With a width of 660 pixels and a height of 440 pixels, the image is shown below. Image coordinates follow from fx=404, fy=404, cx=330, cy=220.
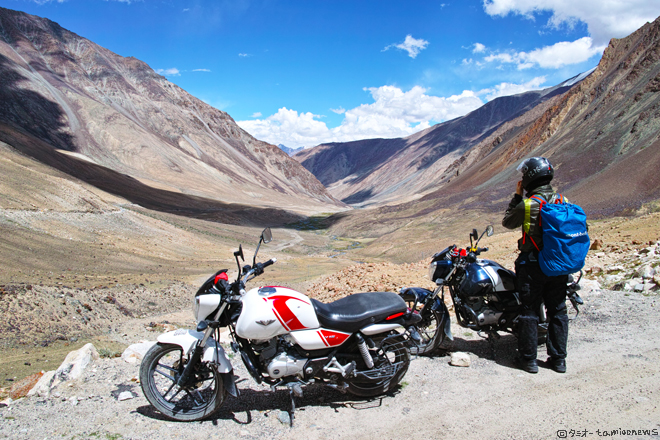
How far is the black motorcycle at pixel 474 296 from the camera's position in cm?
557

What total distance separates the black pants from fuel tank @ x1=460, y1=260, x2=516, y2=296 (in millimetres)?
313

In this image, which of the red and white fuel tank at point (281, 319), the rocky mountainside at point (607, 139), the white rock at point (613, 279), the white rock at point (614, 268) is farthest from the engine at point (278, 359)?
the rocky mountainside at point (607, 139)

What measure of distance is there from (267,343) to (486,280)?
3.15 meters

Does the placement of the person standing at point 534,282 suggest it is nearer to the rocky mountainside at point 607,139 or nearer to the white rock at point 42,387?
the white rock at point 42,387

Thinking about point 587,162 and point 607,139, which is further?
point 607,139

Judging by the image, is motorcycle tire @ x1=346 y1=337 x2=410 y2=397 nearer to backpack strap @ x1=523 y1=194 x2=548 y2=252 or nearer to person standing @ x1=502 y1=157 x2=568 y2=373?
person standing @ x1=502 y1=157 x2=568 y2=373

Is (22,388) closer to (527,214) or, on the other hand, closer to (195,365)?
(195,365)

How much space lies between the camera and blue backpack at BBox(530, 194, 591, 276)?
184 inches

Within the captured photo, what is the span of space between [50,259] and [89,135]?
82.1m

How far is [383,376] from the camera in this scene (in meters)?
4.62

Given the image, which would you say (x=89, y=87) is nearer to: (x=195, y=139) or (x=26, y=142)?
(x=195, y=139)

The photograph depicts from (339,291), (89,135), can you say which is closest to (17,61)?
(89,135)

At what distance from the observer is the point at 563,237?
467cm

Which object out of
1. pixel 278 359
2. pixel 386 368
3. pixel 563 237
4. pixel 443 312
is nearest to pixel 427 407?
pixel 386 368
